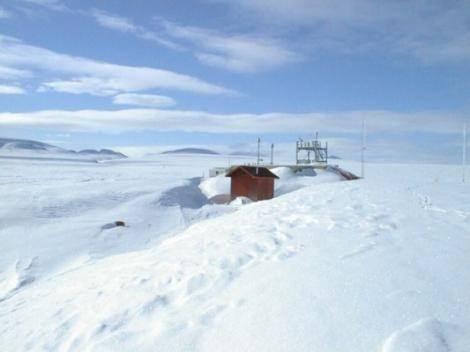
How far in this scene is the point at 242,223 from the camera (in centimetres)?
972

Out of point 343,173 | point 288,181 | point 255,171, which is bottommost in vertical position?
point 288,181

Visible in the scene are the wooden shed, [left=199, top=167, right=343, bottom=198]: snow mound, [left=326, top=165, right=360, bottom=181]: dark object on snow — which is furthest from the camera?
[left=326, top=165, right=360, bottom=181]: dark object on snow

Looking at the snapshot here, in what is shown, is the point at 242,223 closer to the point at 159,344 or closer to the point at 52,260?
the point at 159,344

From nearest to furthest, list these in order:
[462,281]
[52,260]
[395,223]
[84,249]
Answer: [462,281], [395,223], [52,260], [84,249]

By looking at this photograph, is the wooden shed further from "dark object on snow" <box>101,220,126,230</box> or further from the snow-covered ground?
the snow-covered ground

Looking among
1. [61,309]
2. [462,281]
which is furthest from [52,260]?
[462,281]

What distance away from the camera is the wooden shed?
25562 mm

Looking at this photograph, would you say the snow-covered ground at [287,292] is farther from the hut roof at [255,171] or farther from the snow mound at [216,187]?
the snow mound at [216,187]

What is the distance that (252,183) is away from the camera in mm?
25656

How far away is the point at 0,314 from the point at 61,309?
5.03ft

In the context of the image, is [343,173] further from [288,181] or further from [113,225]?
[113,225]

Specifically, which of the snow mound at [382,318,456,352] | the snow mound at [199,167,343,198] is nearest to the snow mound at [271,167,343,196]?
the snow mound at [199,167,343,198]

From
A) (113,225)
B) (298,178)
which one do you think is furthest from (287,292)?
(298,178)

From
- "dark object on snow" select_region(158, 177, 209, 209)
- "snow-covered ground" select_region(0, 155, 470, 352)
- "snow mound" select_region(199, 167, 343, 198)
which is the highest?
"snow-covered ground" select_region(0, 155, 470, 352)
